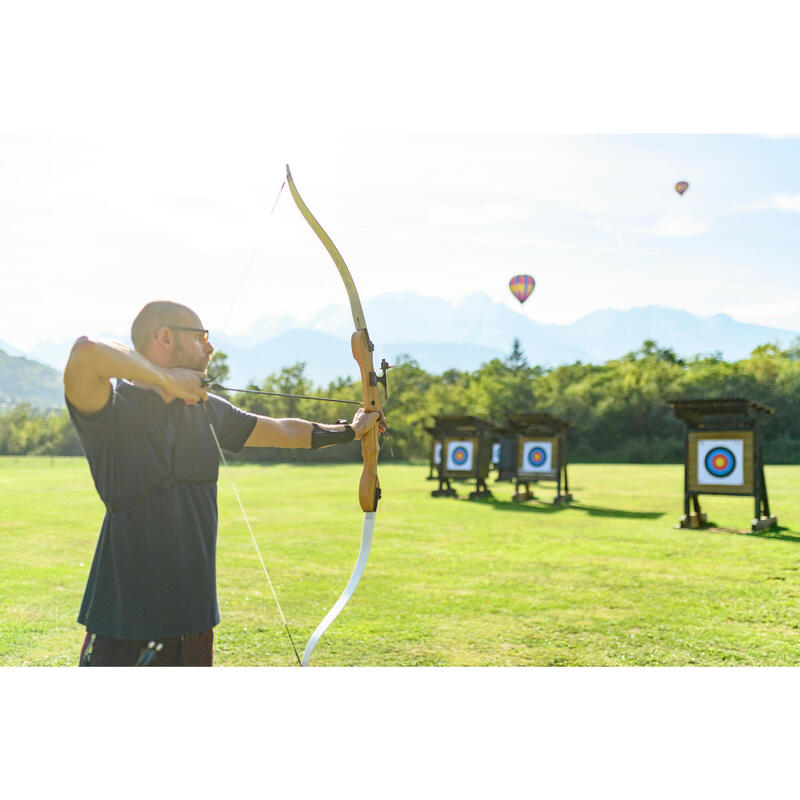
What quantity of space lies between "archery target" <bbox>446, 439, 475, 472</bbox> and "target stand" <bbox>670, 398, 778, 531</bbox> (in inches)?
115

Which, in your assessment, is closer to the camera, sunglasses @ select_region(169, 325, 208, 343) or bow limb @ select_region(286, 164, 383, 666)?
sunglasses @ select_region(169, 325, 208, 343)

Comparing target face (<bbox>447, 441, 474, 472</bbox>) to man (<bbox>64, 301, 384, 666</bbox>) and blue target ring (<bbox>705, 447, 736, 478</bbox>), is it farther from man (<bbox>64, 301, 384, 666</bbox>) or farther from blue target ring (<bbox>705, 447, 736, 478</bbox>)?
man (<bbox>64, 301, 384, 666</bbox>)

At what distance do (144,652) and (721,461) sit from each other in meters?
4.78

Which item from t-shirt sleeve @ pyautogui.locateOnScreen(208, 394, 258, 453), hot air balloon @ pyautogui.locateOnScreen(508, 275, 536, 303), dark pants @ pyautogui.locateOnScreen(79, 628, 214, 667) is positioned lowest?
dark pants @ pyautogui.locateOnScreen(79, 628, 214, 667)

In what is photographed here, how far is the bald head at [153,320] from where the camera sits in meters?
1.20

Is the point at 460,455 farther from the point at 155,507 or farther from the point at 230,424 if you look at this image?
the point at 155,507

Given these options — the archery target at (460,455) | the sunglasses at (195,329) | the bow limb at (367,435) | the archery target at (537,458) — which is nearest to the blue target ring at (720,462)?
the archery target at (537,458)

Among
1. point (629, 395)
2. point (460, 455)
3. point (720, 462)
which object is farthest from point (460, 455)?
point (629, 395)

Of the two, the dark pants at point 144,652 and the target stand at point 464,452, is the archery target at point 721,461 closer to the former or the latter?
the target stand at point 464,452

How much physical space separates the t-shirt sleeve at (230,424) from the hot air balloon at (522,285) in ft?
28.2

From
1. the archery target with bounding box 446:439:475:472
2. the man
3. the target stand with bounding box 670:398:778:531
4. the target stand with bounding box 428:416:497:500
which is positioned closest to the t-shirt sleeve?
the man

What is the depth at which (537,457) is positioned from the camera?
24.3ft

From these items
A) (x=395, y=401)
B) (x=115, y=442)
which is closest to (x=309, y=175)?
(x=115, y=442)

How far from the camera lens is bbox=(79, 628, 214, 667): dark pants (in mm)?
1179
